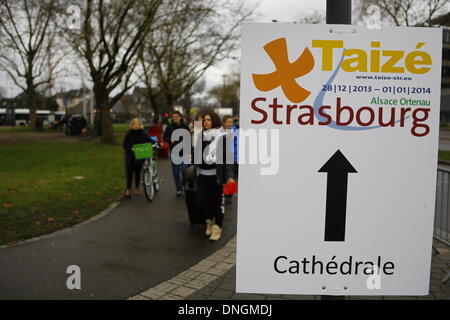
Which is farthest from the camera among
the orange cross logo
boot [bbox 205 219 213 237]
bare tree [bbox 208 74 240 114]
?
bare tree [bbox 208 74 240 114]

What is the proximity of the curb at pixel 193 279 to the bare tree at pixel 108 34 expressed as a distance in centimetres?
1732

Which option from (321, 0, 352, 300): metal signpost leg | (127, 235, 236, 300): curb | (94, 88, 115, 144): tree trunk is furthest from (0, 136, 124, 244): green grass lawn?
(94, 88, 115, 144): tree trunk

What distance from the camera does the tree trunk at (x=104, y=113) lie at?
2531 cm

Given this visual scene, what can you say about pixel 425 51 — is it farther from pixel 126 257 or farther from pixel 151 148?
pixel 151 148

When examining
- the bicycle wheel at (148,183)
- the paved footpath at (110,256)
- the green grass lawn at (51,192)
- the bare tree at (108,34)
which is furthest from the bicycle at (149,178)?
the bare tree at (108,34)

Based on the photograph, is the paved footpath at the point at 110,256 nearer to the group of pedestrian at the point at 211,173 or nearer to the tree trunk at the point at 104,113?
the group of pedestrian at the point at 211,173

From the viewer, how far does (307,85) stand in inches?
67.6

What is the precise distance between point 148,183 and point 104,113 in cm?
1791

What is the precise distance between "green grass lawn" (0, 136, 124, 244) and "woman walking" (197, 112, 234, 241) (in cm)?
Result: 216

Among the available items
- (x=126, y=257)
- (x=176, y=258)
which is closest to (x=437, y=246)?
(x=176, y=258)

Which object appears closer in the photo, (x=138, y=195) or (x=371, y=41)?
(x=371, y=41)

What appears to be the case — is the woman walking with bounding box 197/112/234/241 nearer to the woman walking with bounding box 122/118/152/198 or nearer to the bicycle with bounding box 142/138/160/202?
the bicycle with bounding box 142/138/160/202

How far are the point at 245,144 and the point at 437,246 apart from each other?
5.03m

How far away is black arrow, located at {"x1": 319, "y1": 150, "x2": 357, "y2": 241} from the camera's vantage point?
5.73ft
